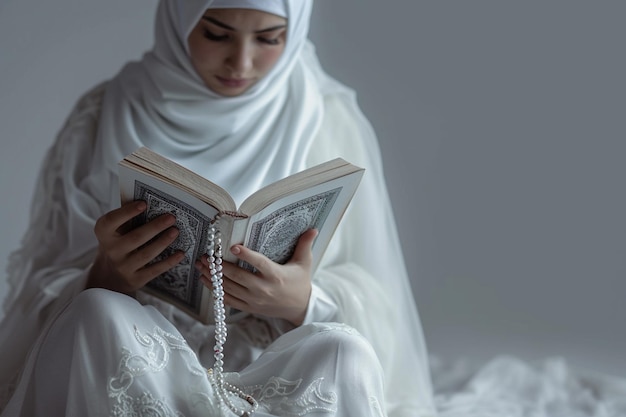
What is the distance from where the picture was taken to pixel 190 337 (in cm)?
171

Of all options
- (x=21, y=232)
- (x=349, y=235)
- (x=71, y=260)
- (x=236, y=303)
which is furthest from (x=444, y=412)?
(x=21, y=232)

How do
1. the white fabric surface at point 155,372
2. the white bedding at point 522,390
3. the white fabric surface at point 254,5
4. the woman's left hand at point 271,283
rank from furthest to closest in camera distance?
the white bedding at point 522,390, the white fabric surface at point 254,5, the woman's left hand at point 271,283, the white fabric surface at point 155,372

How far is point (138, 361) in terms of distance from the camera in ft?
4.66

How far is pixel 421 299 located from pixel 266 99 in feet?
3.06

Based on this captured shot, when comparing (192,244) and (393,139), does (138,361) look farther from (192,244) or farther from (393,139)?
(393,139)

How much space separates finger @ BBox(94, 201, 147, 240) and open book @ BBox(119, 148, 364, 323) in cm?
A: 1

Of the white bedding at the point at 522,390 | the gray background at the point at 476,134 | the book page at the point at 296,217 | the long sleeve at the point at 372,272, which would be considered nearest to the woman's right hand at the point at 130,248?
the book page at the point at 296,217

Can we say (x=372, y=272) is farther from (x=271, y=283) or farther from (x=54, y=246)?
(x=54, y=246)

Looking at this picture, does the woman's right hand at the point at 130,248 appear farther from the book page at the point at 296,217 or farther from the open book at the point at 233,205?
the book page at the point at 296,217

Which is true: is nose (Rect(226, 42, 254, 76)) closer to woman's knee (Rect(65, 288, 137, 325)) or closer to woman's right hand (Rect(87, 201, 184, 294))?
woman's right hand (Rect(87, 201, 184, 294))

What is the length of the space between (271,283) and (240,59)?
38cm

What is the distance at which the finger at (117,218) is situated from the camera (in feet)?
4.84

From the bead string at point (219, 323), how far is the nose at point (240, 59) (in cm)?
36

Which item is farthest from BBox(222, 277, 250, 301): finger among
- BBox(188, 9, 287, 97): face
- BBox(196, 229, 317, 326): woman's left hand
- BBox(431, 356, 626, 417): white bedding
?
BBox(431, 356, 626, 417): white bedding
